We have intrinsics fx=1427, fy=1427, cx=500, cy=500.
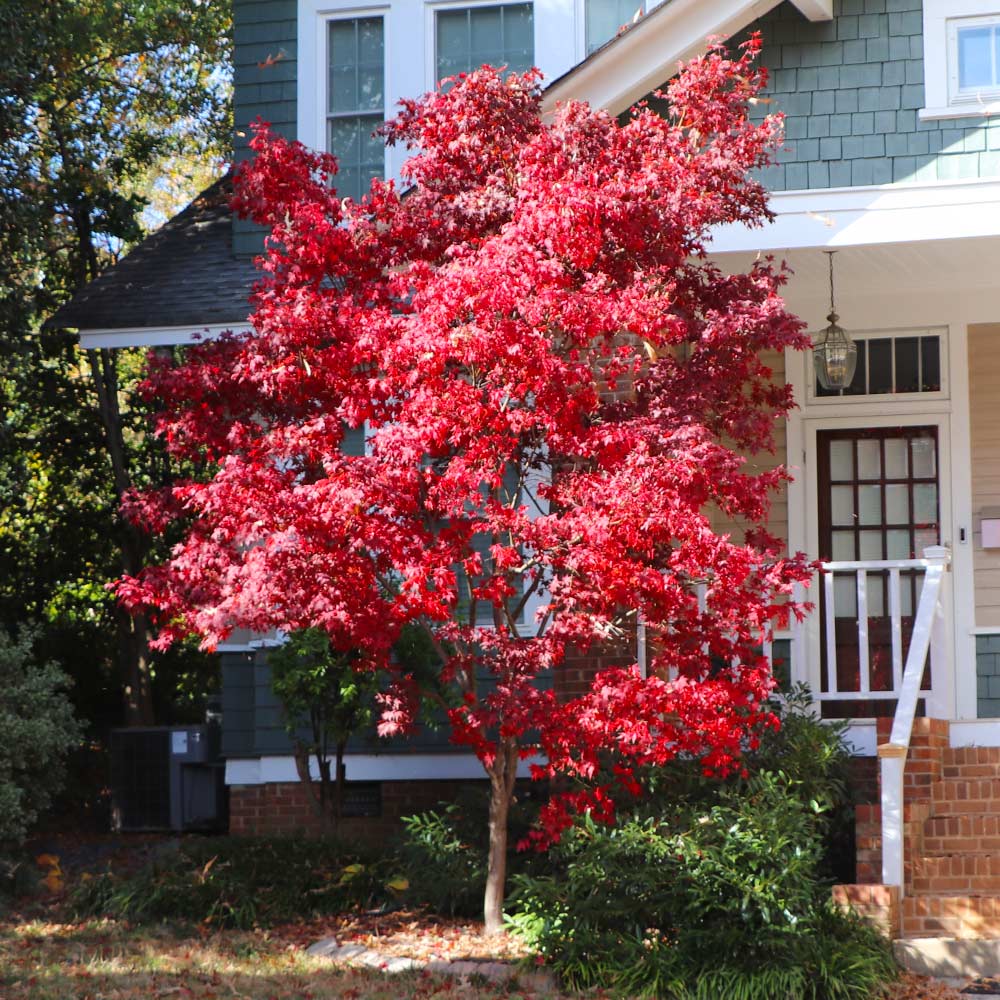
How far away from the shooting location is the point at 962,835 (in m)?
7.93

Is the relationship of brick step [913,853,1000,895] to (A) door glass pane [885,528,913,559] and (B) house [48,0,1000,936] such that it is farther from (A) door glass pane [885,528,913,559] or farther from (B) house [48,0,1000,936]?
(A) door glass pane [885,528,913,559]

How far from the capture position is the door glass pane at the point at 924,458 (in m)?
10.6

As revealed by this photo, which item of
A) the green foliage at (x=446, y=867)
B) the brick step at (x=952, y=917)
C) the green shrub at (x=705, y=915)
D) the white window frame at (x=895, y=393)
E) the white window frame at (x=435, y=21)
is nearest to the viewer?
the green shrub at (x=705, y=915)

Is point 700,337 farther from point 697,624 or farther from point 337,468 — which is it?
point 337,468

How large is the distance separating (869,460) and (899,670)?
2.25 meters

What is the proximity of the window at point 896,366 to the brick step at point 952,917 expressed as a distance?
4.32 metres

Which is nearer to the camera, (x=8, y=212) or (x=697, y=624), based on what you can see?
(x=697, y=624)

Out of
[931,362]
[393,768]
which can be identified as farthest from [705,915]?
[931,362]

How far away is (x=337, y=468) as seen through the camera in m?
6.89

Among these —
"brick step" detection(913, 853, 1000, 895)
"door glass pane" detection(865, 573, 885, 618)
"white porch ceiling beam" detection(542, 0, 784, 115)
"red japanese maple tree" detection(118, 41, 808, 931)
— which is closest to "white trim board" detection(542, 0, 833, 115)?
"white porch ceiling beam" detection(542, 0, 784, 115)

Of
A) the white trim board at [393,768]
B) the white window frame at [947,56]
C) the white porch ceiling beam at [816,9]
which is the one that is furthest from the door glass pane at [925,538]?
the white porch ceiling beam at [816,9]

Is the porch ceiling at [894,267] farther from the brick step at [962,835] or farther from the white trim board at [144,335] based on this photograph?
the white trim board at [144,335]

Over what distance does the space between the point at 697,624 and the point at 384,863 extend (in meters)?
2.90

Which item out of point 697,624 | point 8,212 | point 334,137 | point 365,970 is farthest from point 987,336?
point 8,212
